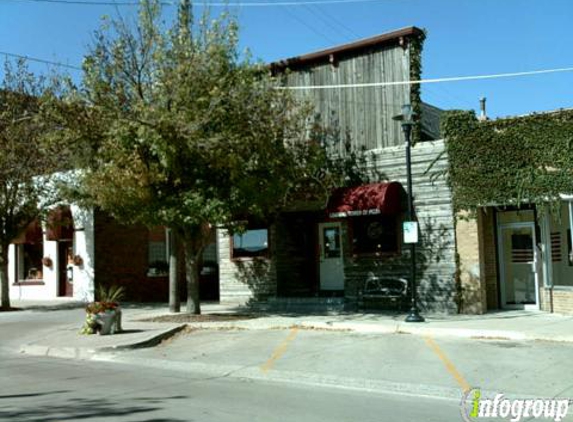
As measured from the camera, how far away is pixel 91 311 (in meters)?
14.9

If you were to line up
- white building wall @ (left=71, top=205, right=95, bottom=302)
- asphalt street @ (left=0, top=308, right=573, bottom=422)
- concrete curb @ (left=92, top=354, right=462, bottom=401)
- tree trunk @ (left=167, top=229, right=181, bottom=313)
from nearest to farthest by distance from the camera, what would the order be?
1. asphalt street @ (left=0, top=308, right=573, bottom=422)
2. concrete curb @ (left=92, top=354, right=462, bottom=401)
3. tree trunk @ (left=167, top=229, right=181, bottom=313)
4. white building wall @ (left=71, top=205, right=95, bottom=302)

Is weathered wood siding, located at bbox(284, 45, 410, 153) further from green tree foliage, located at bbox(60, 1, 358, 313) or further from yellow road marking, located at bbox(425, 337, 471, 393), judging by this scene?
yellow road marking, located at bbox(425, 337, 471, 393)

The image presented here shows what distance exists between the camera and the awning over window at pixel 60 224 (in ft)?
77.9

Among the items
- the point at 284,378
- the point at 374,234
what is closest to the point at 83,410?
the point at 284,378

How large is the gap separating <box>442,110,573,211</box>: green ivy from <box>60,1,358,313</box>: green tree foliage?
4.29 meters

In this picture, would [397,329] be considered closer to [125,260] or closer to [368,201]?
[368,201]

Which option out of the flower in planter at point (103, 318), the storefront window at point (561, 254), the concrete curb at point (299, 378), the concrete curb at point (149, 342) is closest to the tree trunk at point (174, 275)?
the concrete curb at point (149, 342)

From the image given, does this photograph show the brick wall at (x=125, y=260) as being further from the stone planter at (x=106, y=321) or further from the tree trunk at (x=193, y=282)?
the stone planter at (x=106, y=321)

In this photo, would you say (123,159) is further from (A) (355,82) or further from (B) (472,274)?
(B) (472,274)

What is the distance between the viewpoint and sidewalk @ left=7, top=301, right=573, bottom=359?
530 inches

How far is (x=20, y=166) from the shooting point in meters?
21.4

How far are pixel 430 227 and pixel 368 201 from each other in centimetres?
174

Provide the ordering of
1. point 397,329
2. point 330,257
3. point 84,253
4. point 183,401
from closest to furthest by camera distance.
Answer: point 183,401
point 397,329
point 330,257
point 84,253

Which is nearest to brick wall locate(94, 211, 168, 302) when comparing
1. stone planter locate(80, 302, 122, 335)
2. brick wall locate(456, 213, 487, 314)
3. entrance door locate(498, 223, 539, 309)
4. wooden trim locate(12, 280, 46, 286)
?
wooden trim locate(12, 280, 46, 286)
